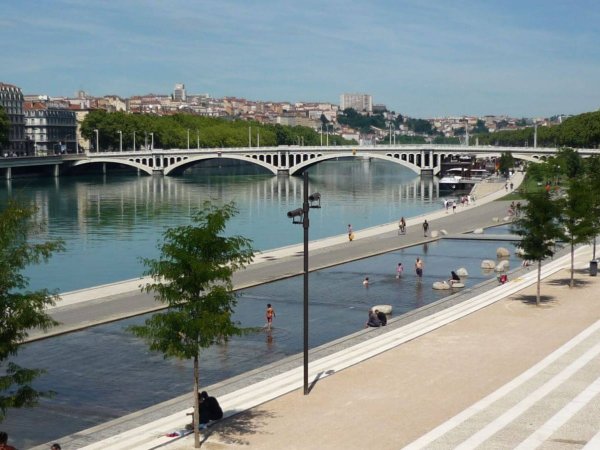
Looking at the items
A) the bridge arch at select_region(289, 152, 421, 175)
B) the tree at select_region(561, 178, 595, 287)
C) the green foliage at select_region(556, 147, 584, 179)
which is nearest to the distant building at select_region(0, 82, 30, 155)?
the bridge arch at select_region(289, 152, 421, 175)

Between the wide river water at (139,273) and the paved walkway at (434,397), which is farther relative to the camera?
the wide river water at (139,273)

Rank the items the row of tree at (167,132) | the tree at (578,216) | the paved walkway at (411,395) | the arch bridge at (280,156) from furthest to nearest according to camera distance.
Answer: the row of tree at (167,132) → the arch bridge at (280,156) → the tree at (578,216) → the paved walkway at (411,395)

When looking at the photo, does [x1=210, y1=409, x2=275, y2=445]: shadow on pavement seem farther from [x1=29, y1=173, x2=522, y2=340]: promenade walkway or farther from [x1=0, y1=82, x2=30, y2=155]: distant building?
[x1=0, y1=82, x2=30, y2=155]: distant building

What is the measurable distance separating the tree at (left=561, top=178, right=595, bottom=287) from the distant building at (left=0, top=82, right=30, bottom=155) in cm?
12571

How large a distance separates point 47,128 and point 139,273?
12427cm

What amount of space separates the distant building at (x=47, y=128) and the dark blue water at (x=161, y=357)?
428ft

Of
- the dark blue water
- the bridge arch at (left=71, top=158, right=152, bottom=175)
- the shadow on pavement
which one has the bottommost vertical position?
the dark blue water

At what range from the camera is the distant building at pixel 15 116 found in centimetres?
14862

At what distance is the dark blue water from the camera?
18938 millimetres

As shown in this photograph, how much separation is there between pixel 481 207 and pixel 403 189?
35.8 m

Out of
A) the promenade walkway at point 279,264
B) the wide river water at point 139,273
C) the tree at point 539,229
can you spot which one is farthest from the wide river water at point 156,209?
the tree at point 539,229

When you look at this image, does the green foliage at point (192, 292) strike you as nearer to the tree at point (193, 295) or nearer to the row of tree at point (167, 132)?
the tree at point (193, 295)

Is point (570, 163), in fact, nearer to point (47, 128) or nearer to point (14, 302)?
point (14, 302)

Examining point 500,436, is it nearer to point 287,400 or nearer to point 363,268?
point 287,400
